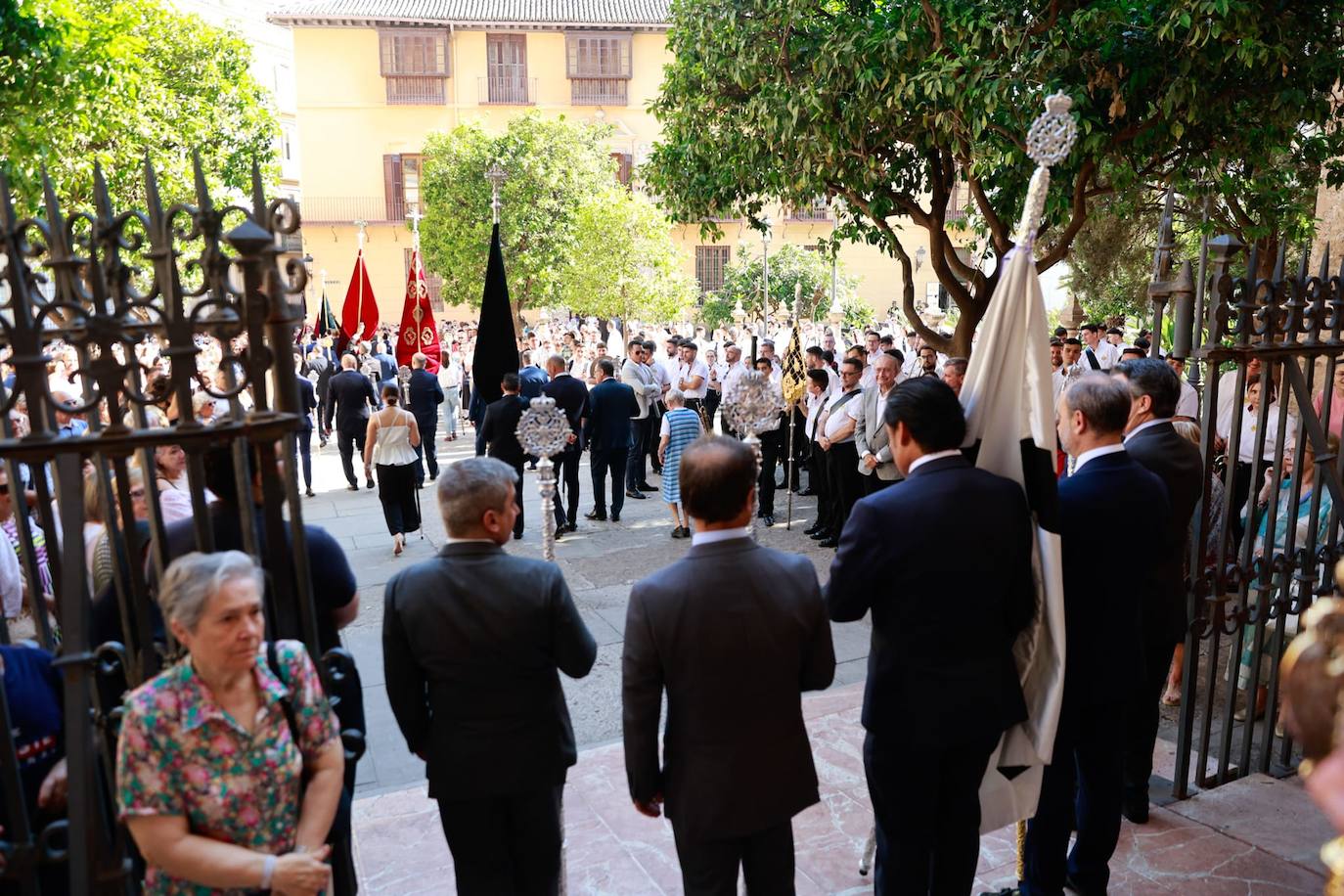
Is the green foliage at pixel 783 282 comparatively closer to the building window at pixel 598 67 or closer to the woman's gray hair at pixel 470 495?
the building window at pixel 598 67

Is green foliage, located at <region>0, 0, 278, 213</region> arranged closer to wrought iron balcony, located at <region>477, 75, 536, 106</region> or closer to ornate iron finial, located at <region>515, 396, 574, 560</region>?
ornate iron finial, located at <region>515, 396, 574, 560</region>

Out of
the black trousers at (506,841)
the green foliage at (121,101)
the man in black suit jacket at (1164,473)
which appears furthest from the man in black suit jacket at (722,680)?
the man in black suit jacket at (1164,473)

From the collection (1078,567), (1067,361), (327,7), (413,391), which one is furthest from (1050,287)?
(327,7)

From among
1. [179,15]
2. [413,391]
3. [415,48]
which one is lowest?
[413,391]

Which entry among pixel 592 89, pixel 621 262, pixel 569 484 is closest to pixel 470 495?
pixel 569 484

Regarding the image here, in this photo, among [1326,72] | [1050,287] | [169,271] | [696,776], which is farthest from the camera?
[1050,287]

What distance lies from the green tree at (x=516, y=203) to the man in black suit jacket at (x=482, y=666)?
28.1 meters

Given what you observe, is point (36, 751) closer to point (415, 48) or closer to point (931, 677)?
point (931, 677)

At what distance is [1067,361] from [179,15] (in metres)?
16.4

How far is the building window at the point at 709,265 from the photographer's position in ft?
146

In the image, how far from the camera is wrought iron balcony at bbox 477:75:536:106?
136 ft

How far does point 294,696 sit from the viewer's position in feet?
8.28

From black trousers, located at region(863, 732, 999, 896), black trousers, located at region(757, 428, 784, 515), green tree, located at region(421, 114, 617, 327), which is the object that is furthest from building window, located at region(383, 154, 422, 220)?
black trousers, located at region(863, 732, 999, 896)

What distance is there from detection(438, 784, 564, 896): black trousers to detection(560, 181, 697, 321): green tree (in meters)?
25.6
